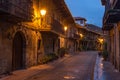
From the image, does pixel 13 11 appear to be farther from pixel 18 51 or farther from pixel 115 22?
pixel 115 22

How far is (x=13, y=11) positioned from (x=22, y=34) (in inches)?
189

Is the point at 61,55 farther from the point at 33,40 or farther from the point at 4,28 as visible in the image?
the point at 4,28

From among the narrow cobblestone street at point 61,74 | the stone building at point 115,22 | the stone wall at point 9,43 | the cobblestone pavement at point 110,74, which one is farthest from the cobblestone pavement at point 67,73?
the stone building at point 115,22

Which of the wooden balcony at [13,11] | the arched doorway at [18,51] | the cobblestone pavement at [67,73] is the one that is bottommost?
the cobblestone pavement at [67,73]

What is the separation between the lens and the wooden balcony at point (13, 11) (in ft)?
44.7

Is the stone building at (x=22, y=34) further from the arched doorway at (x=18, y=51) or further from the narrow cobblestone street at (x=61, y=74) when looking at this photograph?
the narrow cobblestone street at (x=61, y=74)

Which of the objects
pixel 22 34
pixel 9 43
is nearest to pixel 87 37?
pixel 22 34

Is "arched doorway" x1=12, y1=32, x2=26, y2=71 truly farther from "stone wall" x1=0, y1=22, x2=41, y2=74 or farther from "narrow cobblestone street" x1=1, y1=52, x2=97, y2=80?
"narrow cobblestone street" x1=1, y1=52, x2=97, y2=80

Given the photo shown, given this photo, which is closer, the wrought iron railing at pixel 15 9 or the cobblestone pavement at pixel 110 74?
the wrought iron railing at pixel 15 9

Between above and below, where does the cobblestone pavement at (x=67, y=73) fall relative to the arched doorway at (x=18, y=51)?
below

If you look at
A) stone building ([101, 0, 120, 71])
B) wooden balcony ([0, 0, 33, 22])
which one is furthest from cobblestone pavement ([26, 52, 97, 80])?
wooden balcony ([0, 0, 33, 22])

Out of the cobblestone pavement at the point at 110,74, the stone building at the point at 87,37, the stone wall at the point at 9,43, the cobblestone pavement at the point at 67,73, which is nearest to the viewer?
the cobblestone pavement at the point at 110,74

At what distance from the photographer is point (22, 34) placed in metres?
19.0

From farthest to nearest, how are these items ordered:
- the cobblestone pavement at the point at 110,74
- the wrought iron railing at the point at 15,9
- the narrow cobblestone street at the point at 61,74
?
the narrow cobblestone street at the point at 61,74 → the cobblestone pavement at the point at 110,74 → the wrought iron railing at the point at 15,9
